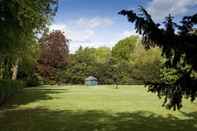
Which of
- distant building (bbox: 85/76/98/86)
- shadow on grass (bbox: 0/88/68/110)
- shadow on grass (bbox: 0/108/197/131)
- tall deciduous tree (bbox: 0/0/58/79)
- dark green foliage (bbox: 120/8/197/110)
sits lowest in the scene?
shadow on grass (bbox: 0/108/197/131)

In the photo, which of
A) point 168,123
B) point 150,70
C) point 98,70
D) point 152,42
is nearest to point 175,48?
point 152,42

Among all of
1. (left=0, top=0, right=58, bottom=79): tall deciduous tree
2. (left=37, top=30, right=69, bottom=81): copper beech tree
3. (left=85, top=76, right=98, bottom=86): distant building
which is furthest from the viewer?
(left=85, top=76, right=98, bottom=86): distant building

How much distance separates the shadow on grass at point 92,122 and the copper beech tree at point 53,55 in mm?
48871

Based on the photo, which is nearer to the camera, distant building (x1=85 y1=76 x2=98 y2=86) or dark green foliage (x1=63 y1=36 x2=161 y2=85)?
distant building (x1=85 y1=76 x2=98 y2=86)

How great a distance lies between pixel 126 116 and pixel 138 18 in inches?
452

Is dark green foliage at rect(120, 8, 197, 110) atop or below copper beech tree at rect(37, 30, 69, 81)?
below

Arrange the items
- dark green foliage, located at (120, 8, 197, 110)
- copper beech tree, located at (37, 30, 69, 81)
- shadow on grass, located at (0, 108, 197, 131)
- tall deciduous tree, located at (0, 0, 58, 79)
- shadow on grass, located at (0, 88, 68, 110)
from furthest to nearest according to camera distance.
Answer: copper beech tree, located at (37, 30, 69, 81), shadow on grass, located at (0, 88, 68, 110), tall deciduous tree, located at (0, 0, 58, 79), shadow on grass, located at (0, 108, 197, 131), dark green foliage, located at (120, 8, 197, 110)

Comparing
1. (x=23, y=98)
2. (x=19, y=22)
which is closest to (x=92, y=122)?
(x=19, y=22)

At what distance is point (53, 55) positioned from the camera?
70125mm

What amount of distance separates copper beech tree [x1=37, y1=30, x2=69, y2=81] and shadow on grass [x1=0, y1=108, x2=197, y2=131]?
48871 mm

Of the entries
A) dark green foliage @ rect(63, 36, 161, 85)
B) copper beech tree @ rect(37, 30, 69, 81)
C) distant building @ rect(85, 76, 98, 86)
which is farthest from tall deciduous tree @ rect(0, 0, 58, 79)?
distant building @ rect(85, 76, 98, 86)

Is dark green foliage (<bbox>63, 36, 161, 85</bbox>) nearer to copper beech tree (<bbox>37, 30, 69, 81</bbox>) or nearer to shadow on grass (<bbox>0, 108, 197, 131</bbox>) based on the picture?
copper beech tree (<bbox>37, 30, 69, 81</bbox>)

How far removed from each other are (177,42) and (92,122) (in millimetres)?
9281

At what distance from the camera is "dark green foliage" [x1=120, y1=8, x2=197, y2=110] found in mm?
7672
